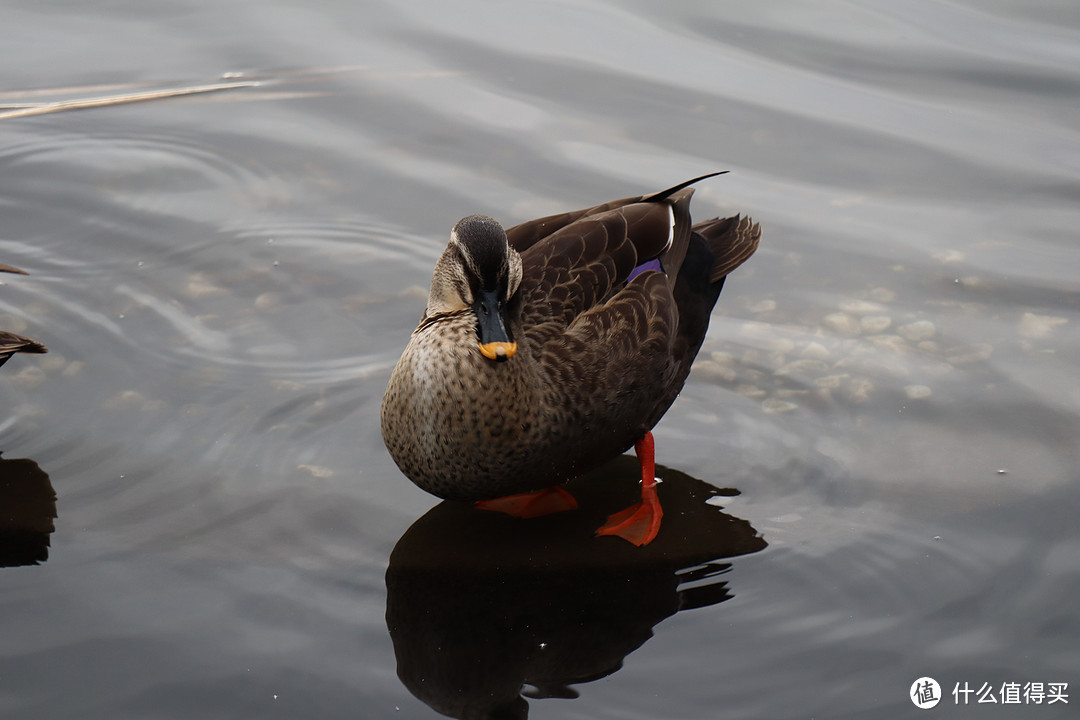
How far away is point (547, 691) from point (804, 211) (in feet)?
10.7

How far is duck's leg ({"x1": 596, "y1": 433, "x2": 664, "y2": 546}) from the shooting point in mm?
3992

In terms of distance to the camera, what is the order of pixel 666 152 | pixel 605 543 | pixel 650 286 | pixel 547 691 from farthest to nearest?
pixel 666 152 → pixel 650 286 → pixel 605 543 → pixel 547 691

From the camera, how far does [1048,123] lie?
6457 millimetres

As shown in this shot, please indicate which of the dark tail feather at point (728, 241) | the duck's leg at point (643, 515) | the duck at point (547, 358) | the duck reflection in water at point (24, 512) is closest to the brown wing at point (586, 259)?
the duck at point (547, 358)

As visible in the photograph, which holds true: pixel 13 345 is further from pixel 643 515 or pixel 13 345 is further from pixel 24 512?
pixel 643 515

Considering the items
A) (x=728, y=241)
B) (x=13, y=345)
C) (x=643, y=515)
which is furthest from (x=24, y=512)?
(x=728, y=241)

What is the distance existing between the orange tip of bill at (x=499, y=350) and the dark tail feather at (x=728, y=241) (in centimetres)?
135

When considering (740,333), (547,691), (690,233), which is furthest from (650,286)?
(547,691)

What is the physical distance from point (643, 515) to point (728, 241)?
4.23ft

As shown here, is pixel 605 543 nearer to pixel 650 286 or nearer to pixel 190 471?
pixel 650 286

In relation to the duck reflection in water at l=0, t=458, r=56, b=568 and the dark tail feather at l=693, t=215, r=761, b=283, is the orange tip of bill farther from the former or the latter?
the duck reflection in water at l=0, t=458, r=56, b=568

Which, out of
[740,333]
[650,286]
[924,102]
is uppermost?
[924,102]

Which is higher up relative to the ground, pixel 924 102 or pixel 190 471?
pixel 924 102

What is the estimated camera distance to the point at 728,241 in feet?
15.6
